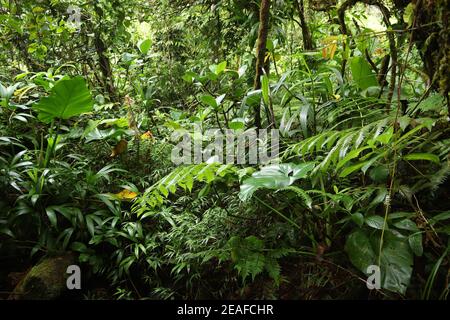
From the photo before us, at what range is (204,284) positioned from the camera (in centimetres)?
180

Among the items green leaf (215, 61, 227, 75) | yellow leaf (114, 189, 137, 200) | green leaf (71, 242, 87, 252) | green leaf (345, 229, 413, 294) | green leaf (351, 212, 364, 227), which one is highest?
green leaf (215, 61, 227, 75)

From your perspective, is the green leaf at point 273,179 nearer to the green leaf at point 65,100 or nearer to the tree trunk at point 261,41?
the tree trunk at point 261,41

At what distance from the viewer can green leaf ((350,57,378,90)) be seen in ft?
7.27

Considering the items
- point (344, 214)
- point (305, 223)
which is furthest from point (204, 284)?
point (344, 214)

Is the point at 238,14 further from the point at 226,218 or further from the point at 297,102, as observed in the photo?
the point at 226,218

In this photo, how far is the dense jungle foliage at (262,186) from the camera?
1.51 m

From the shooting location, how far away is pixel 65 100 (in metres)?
2.28

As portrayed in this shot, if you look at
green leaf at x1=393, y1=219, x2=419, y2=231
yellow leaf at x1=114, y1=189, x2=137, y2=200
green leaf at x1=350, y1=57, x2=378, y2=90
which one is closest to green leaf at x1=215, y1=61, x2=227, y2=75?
green leaf at x1=350, y1=57, x2=378, y2=90

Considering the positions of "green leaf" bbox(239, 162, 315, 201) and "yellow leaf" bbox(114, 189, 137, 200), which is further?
"yellow leaf" bbox(114, 189, 137, 200)

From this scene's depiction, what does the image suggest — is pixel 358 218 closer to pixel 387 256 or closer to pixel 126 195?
pixel 387 256

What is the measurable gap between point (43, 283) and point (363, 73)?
7.71 feet

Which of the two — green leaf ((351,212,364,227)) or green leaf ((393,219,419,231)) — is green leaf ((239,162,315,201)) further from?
green leaf ((393,219,419,231))

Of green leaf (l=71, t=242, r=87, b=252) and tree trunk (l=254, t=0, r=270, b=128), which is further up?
tree trunk (l=254, t=0, r=270, b=128)
